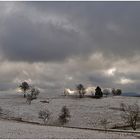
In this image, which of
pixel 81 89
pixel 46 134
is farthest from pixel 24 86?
pixel 46 134

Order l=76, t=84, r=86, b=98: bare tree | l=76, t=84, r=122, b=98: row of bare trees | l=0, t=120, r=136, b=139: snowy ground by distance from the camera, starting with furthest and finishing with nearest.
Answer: l=76, t=84, r=86, b=98: bare tree
l=76, t=84, r=122, b=98: row of bare trees
l=0, t=120, r=136, b=139: snowy ground

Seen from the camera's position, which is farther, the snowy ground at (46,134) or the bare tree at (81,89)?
the bare tree at (81,89)

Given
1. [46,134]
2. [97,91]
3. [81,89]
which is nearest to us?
[46,134]

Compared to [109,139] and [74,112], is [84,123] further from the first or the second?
[109,139]

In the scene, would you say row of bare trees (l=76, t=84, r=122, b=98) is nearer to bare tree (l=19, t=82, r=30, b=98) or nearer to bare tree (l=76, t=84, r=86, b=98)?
bare tree (l=76, t=84, r=86, b=98)

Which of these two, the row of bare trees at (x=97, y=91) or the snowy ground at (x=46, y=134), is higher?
the row of bare trees at (x=97, y=91)

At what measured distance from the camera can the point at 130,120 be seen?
2756 inches

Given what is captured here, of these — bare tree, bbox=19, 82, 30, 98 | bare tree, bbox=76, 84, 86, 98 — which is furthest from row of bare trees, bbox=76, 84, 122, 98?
bare tree, bbox=19, 82, 30, 98

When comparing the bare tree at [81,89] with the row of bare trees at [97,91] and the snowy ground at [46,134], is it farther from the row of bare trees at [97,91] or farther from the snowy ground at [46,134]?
the snowy ground at [46,134]

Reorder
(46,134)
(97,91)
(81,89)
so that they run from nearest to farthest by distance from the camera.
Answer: (46,134), (97,91), (81,89)

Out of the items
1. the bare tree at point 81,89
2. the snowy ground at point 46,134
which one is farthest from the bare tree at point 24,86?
the snowy ground at point 46,134

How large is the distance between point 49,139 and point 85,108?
255 ft

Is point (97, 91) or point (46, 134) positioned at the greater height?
point (97, 91)

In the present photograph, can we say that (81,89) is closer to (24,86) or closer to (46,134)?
(24,86)
